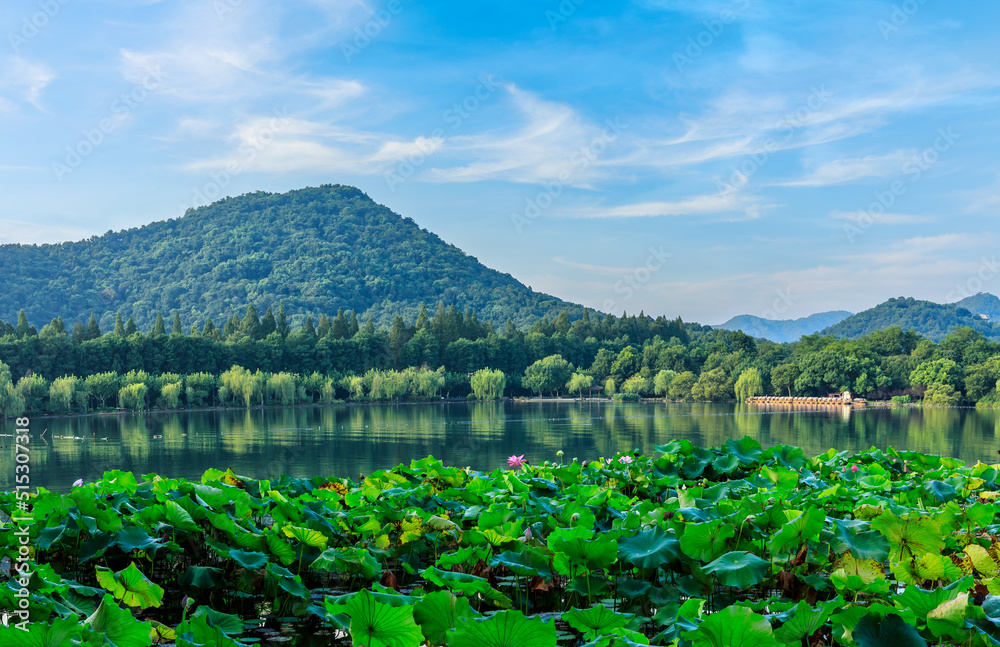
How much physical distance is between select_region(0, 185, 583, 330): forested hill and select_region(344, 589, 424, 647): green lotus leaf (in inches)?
5212

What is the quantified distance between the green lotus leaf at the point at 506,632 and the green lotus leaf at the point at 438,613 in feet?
1.24

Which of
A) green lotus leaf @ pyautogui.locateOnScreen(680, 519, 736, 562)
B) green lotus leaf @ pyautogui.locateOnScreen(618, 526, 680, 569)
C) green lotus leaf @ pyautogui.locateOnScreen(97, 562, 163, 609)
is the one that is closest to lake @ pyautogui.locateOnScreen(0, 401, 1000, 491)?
green lotus leaf @ pyautogui.locateOnScreen(97, 562, 163, 609)

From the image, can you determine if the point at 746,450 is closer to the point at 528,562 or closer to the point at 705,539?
the point at 705,539

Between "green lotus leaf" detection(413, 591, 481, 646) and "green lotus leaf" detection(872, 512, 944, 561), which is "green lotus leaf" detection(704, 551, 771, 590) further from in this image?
"green lotus leaf" detection(413, 591, 481, 646)

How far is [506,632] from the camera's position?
7.00ft

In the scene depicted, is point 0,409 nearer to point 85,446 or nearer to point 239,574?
point 85,446

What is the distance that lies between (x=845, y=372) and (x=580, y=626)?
78905 mm

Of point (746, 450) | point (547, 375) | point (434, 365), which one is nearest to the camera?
point (746, 450)

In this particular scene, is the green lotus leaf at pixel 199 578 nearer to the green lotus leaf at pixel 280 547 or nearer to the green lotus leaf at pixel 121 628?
the green lotus leaf at pixel 280 547

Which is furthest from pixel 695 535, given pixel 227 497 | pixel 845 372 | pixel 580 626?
pixel 845 372

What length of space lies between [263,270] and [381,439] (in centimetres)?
12940

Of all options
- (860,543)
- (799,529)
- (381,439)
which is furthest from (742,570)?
(381,439)

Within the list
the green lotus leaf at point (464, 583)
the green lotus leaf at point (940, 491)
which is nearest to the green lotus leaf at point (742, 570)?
the green lotus leaf at point (464, 583)

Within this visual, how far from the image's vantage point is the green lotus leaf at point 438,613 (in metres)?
2.53
